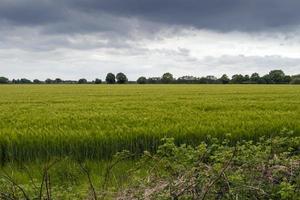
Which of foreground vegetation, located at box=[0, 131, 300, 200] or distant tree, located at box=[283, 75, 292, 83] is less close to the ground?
foreground vegetation, located at box=[0, 131, 300, 200]

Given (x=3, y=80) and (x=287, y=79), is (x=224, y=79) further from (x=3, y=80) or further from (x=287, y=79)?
(x=3, y=80)

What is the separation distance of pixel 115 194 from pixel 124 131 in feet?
17.8

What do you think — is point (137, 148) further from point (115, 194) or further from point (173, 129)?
point (115, 194)

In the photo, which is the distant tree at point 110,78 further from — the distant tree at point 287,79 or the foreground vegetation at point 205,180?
the foreground vegetation at point 205,180

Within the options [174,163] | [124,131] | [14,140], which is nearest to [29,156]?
[14,140]

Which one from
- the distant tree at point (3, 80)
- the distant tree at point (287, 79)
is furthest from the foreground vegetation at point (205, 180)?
the distant tree at point (3, 80)

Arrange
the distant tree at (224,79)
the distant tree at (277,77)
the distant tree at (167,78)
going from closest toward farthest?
the distant tree at (277,77)
the distant tree at (224,79)
the distant tree at (167,78)

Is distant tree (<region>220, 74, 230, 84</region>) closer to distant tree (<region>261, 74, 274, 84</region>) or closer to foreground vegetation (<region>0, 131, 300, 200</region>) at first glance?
distant tree (<region>261, 74, 274, 84</region>)

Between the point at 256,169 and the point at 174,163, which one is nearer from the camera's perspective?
the point at 256,169

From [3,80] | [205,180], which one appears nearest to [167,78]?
[3,80]

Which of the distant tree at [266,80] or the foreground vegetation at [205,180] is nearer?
the foreground vegetation at [205,180]

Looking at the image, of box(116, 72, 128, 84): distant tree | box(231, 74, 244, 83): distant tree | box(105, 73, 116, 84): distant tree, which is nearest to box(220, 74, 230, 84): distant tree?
box(231, 74, 244, 83): distant tree

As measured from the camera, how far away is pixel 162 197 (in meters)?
4.23

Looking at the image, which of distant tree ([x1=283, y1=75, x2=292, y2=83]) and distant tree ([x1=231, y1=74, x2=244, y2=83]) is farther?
distant tree ([x1=231, y1=74, x2=244, y2=83])
